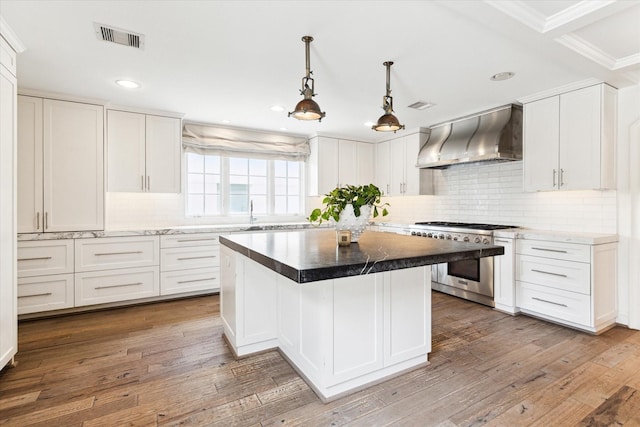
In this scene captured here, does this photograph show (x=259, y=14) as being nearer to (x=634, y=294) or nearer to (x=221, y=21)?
(x=221, y=21)

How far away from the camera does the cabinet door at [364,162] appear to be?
5.81 m

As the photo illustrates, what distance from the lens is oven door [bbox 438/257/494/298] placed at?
12.3 ft

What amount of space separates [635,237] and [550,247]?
2.45 feet

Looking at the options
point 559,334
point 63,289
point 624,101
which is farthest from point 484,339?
point 63,289

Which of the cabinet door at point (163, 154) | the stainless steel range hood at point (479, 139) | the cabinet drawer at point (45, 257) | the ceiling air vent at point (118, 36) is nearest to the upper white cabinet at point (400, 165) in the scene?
the stainless steel range hood at point (479, 139)

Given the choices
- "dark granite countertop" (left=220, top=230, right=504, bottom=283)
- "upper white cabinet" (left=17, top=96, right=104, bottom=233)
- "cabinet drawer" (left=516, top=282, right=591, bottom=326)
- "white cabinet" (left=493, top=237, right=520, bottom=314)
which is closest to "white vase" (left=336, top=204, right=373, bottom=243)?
"dark granite countertop" (left=220, top=230, right=504, bottom=283)

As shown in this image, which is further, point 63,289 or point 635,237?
point 63,289

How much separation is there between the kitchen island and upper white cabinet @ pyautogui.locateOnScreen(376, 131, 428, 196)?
9.24 ft

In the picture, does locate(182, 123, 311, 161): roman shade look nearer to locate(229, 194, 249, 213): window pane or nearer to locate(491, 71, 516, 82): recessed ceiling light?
locate(229, 194, 249, 213): window pane

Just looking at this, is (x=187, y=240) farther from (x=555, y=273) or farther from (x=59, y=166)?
(x=555, y=273)

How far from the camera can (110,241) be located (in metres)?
3.71

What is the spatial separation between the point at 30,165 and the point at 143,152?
109cm

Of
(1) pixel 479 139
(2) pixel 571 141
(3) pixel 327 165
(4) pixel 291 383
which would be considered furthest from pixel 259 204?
(2) pixel 571 141

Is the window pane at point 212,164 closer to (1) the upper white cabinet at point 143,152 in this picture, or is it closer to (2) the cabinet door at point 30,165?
(1) the upper white cabinet at point 143,152
